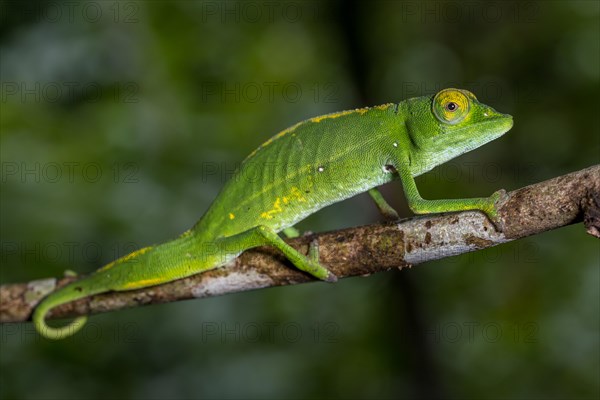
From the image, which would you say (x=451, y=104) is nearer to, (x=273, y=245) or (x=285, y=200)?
(x=285, y=200)

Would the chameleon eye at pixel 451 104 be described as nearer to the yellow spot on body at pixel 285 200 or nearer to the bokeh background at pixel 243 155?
the yellow spot on body at pixel 285 200

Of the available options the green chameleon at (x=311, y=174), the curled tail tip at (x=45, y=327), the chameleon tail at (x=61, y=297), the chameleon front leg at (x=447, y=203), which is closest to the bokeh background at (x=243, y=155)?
the curled tail tip at (x=45, y=327)

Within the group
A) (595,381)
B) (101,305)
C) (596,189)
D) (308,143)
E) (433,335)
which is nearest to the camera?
(596,189)

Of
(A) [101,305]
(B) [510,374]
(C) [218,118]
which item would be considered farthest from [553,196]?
(C) [218,118]

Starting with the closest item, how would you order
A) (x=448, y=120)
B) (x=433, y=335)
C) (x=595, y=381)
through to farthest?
(x=448, y=120), (x=595, y=381), (x=433, y=335)

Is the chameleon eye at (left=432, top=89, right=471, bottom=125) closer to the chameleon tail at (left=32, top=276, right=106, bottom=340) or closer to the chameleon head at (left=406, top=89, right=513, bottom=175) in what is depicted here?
the chameleon head at (left=406, top=89, right=513, bottom=175)

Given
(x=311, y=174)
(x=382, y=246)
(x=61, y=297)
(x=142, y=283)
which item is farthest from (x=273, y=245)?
(x=61, y=297)

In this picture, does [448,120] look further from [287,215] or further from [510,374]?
[510,374]

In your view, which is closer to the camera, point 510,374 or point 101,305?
point 101,305
